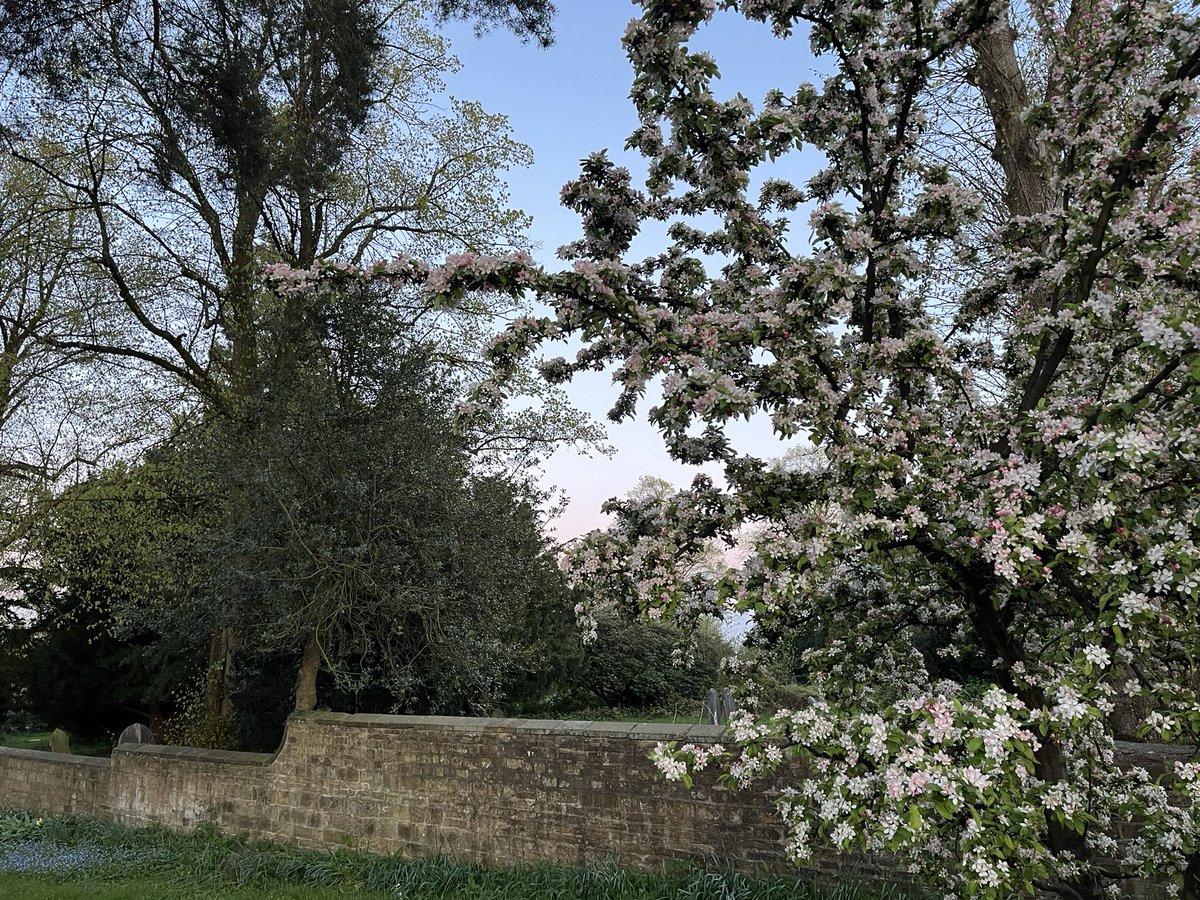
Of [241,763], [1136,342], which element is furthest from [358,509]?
[1136,342]

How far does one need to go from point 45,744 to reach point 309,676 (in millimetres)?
12771

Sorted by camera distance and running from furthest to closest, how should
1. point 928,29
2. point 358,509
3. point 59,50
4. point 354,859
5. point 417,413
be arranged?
point 417,413, point 358,509, point 354,859, point 59,50, point 928,29

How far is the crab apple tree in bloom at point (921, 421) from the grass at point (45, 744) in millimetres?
15451

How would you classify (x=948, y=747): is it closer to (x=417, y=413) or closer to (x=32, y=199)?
(x=417, y=413)

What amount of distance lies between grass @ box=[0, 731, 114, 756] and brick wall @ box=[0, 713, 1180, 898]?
24.2 feet

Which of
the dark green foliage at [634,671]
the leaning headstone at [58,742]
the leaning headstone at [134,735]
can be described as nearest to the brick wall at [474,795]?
the leaning headstone at [134,735]

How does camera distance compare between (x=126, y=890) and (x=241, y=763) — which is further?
(x=241, y=763)

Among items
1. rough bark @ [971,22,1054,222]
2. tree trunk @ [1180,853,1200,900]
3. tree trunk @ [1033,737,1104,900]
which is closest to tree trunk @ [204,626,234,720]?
tree trunk @ [1033,737,1104,900]

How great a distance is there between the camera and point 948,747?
3.35 m

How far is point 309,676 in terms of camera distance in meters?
9.20

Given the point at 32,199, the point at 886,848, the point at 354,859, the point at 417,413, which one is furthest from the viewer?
the point at 32,199

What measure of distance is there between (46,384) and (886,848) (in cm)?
1523

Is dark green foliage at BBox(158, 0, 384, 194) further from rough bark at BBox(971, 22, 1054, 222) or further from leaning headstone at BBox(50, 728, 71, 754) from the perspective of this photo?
leaning headstone at BBox(50, 728, 71, 754)

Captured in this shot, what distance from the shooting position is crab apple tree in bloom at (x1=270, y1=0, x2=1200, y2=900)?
3230mm
